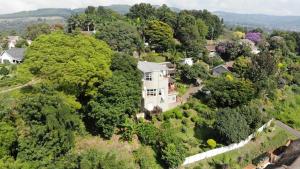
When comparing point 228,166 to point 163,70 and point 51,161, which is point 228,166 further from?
point 51,161

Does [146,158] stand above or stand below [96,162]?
below

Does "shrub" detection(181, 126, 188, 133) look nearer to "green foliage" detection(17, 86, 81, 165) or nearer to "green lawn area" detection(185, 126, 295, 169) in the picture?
"green lawn area" detection(185, 126, 295, 169)

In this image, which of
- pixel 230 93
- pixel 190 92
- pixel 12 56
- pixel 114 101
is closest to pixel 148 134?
pixel 114 101

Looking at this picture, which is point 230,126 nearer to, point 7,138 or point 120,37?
point 7,138

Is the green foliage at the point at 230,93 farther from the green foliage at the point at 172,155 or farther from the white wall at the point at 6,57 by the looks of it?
the white wall at the point at 6,57

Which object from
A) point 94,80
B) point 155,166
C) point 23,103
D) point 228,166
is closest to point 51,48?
point 94,80

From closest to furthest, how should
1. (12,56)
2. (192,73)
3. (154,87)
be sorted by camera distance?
(154,87) → (192,73) → (12,56)
